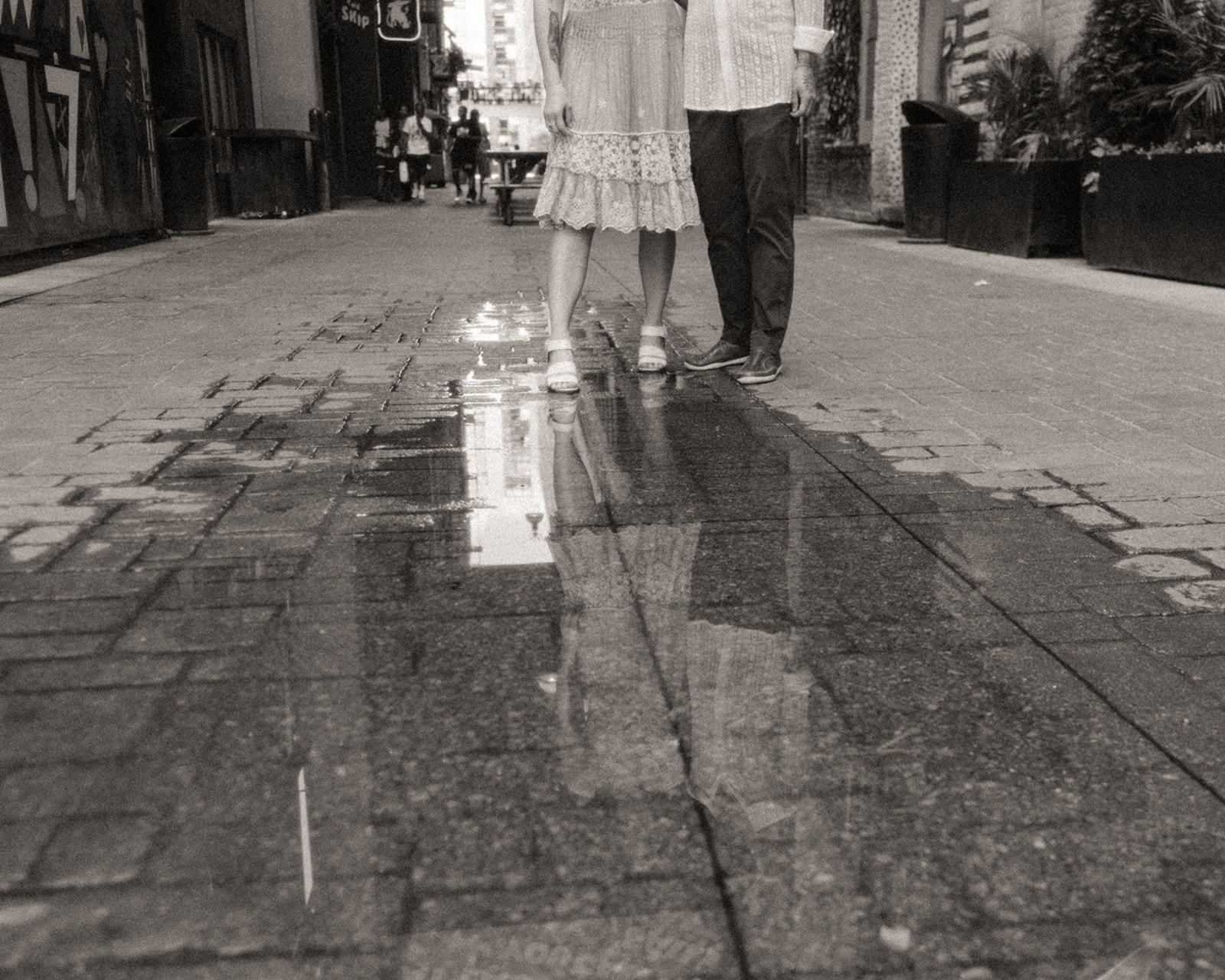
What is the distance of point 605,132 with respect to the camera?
4.61m

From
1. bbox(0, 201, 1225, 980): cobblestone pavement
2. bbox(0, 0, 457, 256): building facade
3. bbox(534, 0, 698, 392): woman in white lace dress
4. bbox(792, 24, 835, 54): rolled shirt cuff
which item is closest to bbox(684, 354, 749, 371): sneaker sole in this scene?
bbox(0, 201, 1225, 980): cobblestone pavement

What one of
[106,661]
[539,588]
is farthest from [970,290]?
[106,661]

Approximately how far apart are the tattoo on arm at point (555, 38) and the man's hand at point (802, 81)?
2.66 feet

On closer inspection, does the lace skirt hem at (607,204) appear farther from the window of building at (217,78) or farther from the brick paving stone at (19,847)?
the window of building at (217,78)

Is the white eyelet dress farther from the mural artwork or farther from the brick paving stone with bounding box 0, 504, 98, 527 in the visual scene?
the mural artwork

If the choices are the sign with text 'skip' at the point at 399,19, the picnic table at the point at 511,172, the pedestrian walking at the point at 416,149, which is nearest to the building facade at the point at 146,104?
the sign with text 'skip' at the point at 399,19

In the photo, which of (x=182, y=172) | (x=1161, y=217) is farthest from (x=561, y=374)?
(x=182, y=172)

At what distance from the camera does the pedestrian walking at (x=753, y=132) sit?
181 inches

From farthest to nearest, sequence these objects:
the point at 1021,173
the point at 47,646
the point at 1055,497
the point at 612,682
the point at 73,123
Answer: the point at 73,123 → the point at 1021,173 → the point at 1055,497 → the point at 47,646 → the point at 612,682

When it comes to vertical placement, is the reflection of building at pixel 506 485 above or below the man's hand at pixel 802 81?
below

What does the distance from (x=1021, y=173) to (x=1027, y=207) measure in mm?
307

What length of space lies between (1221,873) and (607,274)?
314 inches

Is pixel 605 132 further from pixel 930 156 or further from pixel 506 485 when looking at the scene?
pixel 930 156

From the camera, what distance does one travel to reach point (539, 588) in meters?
2.55
